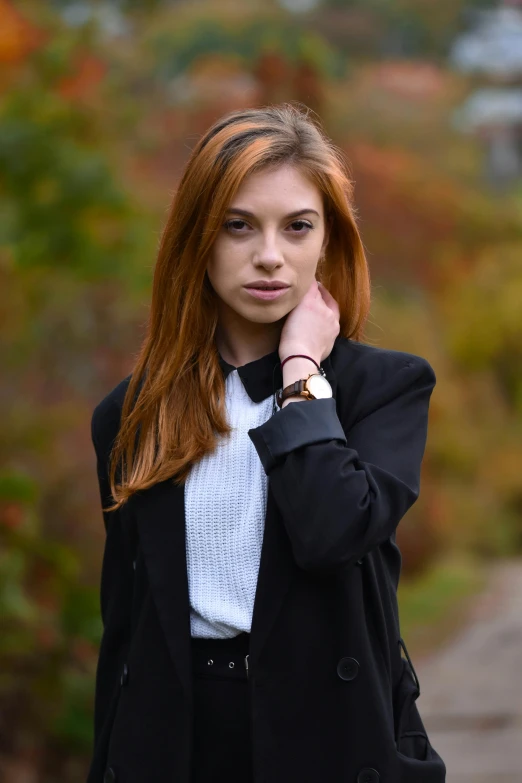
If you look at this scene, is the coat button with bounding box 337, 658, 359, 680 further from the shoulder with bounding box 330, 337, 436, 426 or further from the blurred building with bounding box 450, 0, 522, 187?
the blurred building with bounding box 450, 0, 522, 187

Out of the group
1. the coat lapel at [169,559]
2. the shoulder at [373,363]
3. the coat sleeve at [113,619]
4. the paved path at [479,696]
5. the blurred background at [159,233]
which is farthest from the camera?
the blurred background at [159,233]

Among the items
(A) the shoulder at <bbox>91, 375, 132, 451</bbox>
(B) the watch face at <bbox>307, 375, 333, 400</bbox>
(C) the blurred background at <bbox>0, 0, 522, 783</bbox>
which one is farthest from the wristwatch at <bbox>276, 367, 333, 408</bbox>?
(C) the blurred background at <bbox>0, 0, 522, 783</bbox>

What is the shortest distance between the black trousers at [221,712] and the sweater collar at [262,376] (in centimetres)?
46

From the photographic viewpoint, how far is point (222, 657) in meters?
2.05

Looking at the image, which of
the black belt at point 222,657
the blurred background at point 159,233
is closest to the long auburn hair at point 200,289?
the black belt at point 222,657

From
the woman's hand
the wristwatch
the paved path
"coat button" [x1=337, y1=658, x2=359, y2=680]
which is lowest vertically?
the paved path

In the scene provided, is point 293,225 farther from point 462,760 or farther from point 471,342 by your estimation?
point 471,342

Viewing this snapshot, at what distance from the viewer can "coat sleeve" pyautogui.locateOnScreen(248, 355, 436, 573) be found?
1.89m

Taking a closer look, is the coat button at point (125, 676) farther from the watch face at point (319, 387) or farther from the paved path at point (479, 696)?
the paved path at point (479, 696)

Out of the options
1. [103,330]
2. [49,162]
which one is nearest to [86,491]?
[103,330]

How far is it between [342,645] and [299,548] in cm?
21

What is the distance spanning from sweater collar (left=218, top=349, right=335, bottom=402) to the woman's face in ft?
0.30

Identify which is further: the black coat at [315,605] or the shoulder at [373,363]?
the shoulder at [373,363]

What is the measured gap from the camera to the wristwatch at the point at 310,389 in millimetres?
2041
